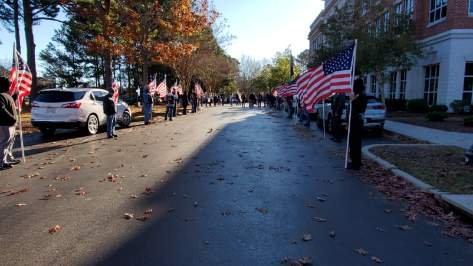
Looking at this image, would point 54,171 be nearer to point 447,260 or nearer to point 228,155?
point 228,155

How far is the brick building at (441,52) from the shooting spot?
2411cm

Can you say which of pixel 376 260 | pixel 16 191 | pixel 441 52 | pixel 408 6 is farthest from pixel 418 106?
pixel 16 191

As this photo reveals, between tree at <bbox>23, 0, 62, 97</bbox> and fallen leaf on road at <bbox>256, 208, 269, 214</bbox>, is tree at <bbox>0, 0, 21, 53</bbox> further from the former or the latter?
fallen leaf on road at <bbox>256, 208, 269, 214</bbox>

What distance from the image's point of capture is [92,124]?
1545 centimetres

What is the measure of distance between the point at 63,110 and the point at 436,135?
43.9 feet

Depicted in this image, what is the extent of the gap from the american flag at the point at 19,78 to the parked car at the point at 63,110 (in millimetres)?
3360

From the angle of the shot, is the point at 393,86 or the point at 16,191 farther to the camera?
the point at 393,86

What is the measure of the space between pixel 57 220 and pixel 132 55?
2173 cm

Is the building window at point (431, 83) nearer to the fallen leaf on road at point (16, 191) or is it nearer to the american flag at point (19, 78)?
the american flag at point (19, 78)

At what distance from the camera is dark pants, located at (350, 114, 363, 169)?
8.89m

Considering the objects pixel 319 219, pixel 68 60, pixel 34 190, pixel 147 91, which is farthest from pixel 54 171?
pixel 68 60

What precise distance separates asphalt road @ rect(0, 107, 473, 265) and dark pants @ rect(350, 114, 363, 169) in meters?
0.51

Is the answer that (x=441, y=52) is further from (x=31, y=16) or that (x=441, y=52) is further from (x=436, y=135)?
(x=31, y=16)

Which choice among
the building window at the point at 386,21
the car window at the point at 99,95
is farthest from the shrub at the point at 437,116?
the car window at the point at 99,95
